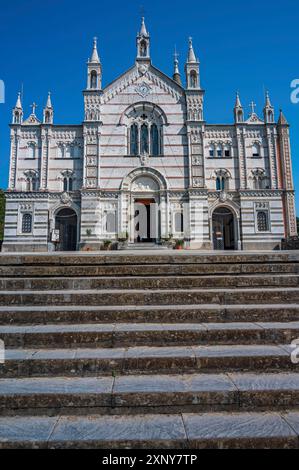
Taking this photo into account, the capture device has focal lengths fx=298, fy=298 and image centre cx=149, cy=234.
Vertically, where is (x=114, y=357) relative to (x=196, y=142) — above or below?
below

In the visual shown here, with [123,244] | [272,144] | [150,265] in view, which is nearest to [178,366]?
[150,265]

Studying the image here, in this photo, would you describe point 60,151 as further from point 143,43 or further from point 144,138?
point 143,43

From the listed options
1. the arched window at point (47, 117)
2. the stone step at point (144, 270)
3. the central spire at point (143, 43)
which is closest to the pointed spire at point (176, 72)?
the central spire at point (143, 43)

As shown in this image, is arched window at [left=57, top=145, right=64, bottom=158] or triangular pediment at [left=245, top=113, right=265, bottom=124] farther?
triangular pediment at [left=245, top=113, right=265, bottom=124]

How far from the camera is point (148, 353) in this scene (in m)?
4.26

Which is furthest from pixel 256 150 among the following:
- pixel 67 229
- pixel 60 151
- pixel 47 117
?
pixel 47 117

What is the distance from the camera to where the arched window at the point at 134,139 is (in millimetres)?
29969

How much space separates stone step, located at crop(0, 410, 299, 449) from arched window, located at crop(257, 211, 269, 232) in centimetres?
2789

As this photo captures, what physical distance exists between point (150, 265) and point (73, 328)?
2.49 meters

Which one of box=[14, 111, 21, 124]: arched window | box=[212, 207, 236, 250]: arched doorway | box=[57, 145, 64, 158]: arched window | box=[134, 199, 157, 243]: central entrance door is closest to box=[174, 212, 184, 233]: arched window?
box=[134, 199, 157, 243]: central entrance door

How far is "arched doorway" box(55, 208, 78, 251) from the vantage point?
29656 mm

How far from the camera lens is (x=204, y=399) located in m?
3.46

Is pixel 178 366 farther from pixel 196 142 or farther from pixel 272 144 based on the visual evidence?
pixel 272 144

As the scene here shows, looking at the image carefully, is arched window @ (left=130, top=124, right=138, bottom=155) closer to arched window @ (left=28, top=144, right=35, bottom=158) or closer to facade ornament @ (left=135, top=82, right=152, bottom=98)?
facade ornament @ (left=135, top=82, right=152, bottom=98)
